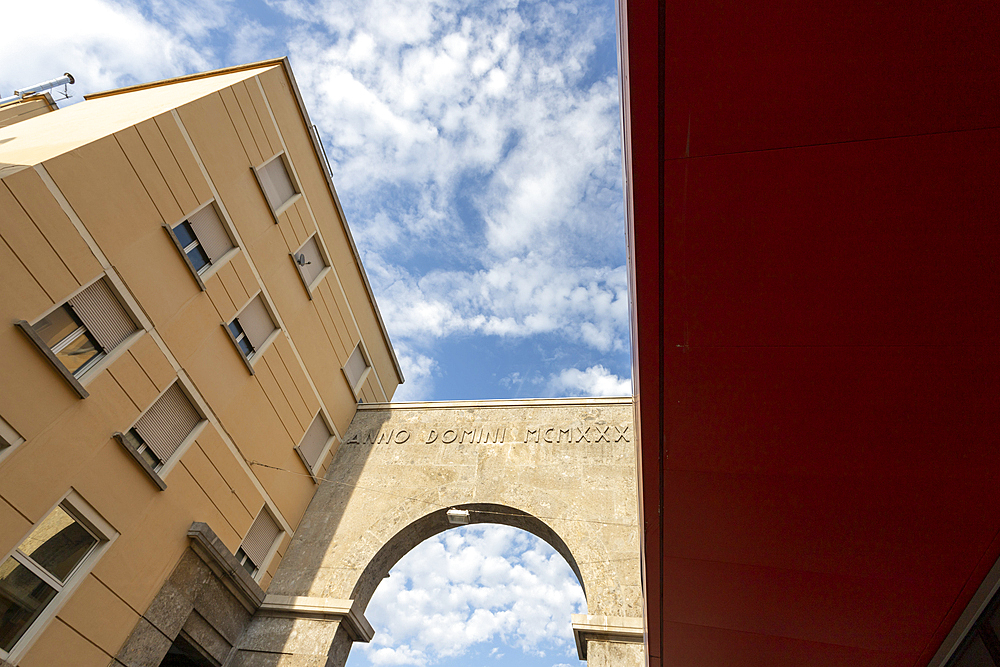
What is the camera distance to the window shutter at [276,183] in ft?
34.9

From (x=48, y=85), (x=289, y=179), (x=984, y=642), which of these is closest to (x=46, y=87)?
(x=48, y=85)

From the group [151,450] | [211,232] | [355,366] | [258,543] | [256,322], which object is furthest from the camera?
[355,366]

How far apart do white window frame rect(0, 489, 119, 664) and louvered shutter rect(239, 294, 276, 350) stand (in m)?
4.00

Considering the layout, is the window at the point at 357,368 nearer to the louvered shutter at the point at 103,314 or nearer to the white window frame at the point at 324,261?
the white window frame at the point at 324,261

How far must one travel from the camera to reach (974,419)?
8.20ft

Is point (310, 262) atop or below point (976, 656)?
atop

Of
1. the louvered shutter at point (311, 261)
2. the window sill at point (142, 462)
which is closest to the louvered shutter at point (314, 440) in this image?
the louvered shutter at point (311, 261)

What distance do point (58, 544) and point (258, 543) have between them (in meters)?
3.95

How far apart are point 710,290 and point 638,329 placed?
41cm

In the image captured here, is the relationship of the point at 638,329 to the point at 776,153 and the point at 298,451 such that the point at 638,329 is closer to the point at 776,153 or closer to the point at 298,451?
the point at 776,153

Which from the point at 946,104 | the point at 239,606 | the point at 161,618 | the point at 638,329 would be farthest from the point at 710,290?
the point at 239,606

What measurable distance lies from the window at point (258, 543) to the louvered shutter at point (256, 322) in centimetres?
349

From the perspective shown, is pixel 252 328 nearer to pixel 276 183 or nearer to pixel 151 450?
pixel 151 450

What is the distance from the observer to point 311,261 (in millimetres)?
12281
